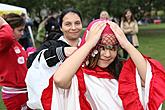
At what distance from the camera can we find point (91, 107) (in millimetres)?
2572

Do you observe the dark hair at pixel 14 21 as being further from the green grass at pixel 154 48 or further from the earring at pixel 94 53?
the green grass at pixel 154 48

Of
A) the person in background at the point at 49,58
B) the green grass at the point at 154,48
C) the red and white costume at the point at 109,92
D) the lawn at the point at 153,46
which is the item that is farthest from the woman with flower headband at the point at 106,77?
the green grass at the point at 154,48

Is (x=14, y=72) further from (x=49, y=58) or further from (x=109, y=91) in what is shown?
(x=109, y=91)

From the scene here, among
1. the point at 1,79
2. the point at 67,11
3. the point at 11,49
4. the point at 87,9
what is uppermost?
the point at 67,11

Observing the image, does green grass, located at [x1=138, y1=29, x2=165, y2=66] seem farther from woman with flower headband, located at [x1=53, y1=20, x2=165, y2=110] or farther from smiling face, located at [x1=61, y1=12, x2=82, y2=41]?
woman with flower headband, located at [x1=53, y1=20, x2=165, y2=110]

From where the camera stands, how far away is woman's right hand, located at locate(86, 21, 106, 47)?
2471mm

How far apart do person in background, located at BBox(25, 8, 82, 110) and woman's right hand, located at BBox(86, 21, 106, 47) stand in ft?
1.20

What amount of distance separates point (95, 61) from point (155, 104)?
48 cm

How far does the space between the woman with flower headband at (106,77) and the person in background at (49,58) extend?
0.14 metres

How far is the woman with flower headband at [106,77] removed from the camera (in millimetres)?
2471

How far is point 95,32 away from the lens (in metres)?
2.50

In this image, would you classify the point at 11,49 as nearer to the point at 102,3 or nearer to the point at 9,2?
the point at 9,2

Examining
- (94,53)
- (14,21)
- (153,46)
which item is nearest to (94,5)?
(153,46)

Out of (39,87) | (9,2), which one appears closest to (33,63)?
(39,87)
